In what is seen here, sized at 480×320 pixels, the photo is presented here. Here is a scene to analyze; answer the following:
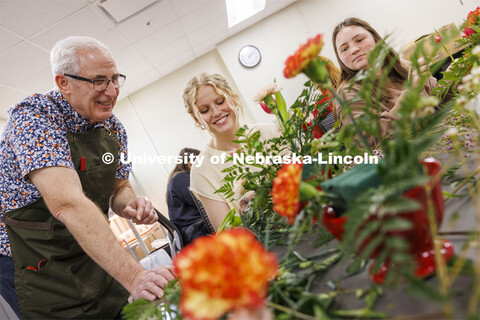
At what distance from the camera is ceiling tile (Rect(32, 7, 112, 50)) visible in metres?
2.92

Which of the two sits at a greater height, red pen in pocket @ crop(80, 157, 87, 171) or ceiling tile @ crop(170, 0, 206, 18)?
ceiling tile @ crop(170, 0, 206, 18)

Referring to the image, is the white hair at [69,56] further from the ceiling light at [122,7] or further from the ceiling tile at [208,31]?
the ceiling tile at [208,31]

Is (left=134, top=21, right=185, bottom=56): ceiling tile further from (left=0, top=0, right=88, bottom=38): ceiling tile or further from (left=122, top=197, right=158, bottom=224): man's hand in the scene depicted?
(left=122, top=197, right=158, bottom=224): man's hand

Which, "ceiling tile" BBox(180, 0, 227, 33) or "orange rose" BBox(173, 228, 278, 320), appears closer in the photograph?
"orange rose" BBox(173, 228, 278, 320)

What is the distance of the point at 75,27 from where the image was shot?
3.06m

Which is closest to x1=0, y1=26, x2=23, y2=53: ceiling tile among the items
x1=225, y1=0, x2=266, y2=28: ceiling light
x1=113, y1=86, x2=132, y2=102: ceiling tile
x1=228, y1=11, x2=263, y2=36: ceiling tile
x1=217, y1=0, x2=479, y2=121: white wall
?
x1=113, y1=86, x2=132, y2=102: ceiling tile

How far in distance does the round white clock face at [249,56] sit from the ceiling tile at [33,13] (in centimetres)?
304

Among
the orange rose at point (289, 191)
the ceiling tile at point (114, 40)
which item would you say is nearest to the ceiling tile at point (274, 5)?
the ceiling tile at point (114, 40)

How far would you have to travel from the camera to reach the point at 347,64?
1524mm

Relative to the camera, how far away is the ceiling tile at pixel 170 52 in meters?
4.55

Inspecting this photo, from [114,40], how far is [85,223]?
3.42 m

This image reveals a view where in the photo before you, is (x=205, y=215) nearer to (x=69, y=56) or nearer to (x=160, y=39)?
(x=69, y=56)

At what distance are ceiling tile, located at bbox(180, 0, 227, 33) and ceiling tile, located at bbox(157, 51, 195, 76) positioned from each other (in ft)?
2.69

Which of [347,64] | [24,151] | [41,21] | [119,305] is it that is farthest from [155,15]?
[119,305]
